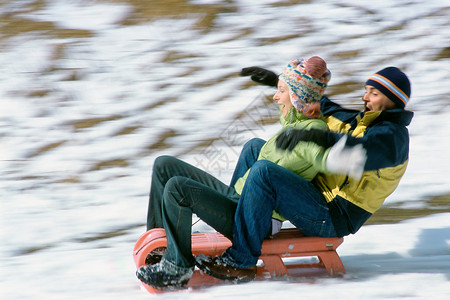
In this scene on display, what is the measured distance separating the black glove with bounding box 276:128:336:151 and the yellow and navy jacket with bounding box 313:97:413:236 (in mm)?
65

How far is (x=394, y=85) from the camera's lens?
2479mm

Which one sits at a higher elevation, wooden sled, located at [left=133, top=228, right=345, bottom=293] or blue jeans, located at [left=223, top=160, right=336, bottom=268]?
blue jeans, located at [left=223, top=160, right=336, bottom=268]

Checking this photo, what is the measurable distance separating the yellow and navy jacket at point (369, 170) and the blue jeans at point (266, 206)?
0.28 feet

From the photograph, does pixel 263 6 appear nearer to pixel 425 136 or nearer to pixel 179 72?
pixel 179 72

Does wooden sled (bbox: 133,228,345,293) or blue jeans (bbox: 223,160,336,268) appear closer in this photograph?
blue jeans (bbox: 223,160,336,268)

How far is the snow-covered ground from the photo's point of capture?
288cm

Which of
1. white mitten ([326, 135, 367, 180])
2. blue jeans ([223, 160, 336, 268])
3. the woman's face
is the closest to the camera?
white mitten ([326, 135, 367, 180])

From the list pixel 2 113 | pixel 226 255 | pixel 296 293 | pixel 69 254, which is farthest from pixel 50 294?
pixel 2 113

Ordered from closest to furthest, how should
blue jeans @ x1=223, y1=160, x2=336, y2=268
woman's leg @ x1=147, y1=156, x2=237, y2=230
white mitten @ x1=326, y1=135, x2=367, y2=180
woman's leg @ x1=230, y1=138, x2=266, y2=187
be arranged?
white mitten @ x1=326, y1=135, x2=367, y2=180 → blue jeans @ x1=223, y1=160, x2=336, y2=268 → woman's leg @ x1=147, y1=156, x2=237, y2=230 → woman's leg @ x1=230, y1=138, x2=266, y2=187

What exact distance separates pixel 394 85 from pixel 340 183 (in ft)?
1.71

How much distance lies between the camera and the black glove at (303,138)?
2275 millimetres

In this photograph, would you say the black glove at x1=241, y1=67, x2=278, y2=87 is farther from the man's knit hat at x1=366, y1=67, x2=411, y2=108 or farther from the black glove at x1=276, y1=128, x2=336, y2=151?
the black glove at x1=276, y1=128, x2=336, y2=151

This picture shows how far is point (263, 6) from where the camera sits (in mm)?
7820

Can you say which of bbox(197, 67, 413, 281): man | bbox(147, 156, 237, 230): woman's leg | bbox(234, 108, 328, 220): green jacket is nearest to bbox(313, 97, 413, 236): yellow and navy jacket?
bbox(197, 67, 413, 281): man
